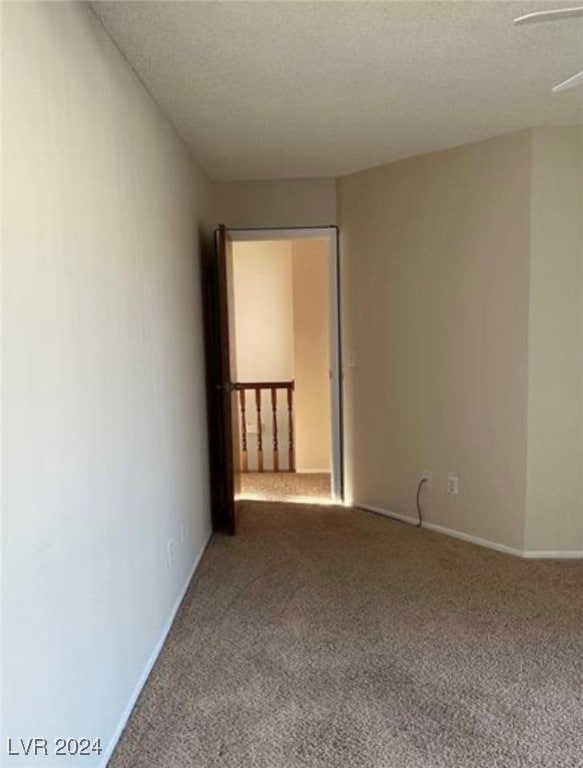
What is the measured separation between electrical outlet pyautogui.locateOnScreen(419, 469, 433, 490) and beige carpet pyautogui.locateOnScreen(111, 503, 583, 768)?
40 centimetres

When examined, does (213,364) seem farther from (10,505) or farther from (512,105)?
(10,505)

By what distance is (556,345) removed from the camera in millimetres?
2975

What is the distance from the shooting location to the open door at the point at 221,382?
339 centimetres

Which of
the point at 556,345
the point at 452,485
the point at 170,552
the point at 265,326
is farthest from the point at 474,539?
the point at 265,326

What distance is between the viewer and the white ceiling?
174cm

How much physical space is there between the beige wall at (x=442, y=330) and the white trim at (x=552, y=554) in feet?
0.26

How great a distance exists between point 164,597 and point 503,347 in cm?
223

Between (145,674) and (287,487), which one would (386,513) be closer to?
(287,487)

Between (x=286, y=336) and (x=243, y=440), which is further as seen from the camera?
(x=286, y=336)

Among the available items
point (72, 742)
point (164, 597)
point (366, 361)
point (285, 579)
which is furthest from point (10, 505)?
point (366, 361)

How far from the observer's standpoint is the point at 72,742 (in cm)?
148

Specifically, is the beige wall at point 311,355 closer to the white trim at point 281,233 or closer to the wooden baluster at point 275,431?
the wooden baluster at point 275,431

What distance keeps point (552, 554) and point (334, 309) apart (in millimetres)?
2116

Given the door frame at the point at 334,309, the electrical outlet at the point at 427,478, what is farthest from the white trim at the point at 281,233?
the electrical outlet at the point at 427,478
